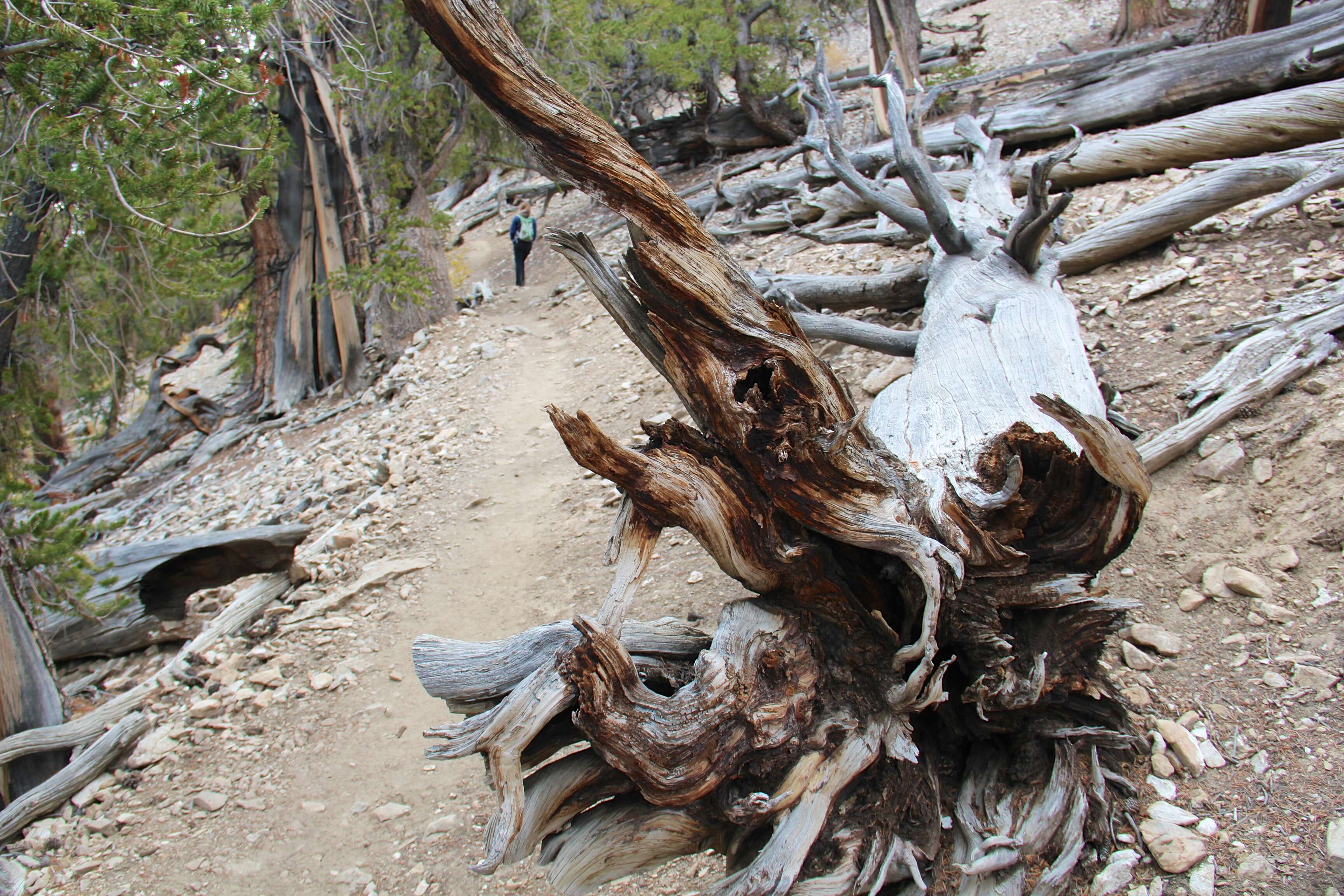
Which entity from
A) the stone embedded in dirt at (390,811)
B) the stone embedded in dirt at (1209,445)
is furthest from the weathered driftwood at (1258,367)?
the stone embedded in dirt at (390,811)

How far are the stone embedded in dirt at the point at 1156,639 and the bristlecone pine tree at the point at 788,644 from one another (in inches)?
19.2

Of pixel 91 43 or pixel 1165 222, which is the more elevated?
pixel 91 43

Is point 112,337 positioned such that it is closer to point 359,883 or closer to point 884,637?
point 359,883

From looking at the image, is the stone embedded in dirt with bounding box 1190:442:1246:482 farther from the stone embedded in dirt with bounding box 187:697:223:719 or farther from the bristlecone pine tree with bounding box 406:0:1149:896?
the stone embedded in dirt with bounding box 187:697:223:719

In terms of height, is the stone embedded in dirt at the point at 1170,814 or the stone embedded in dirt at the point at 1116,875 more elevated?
the stone embedded in dirt at the point at 1170,814

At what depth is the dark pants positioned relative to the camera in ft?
45.0

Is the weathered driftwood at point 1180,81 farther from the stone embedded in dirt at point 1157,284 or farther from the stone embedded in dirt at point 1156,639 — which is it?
the stone embedded in dirt at point 1156,639

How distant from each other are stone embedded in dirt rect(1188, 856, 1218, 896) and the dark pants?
12.7 metres

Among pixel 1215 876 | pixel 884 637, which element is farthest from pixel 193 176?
pixel 1215 876

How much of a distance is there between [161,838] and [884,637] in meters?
3.58

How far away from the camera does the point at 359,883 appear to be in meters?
3.50

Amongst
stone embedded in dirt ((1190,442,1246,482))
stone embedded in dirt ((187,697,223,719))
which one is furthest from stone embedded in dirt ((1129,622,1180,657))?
stone embedded in dirt ((187,697,223,719))

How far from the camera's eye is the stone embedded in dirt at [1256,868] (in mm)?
2359

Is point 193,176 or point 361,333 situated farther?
point 361,333
